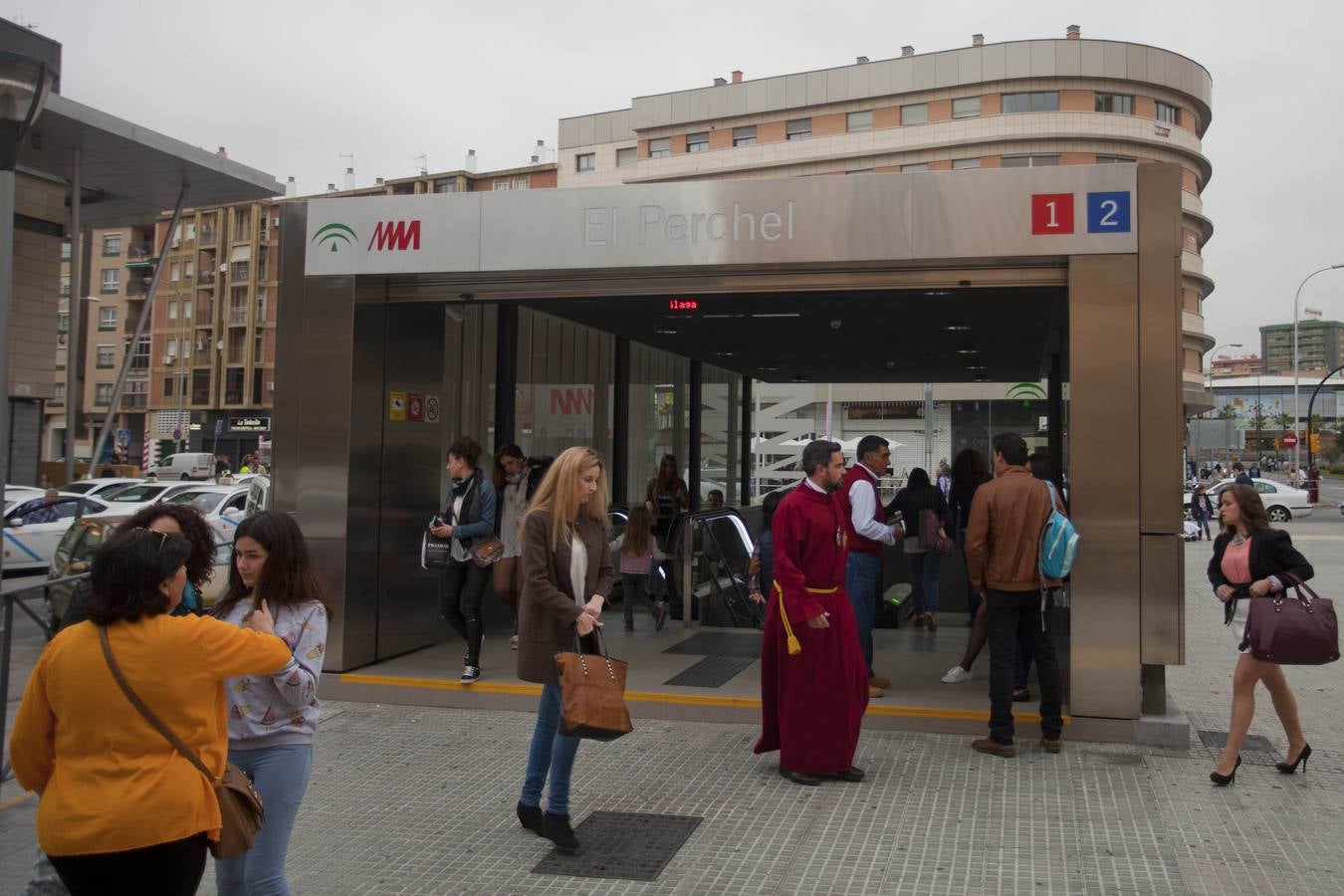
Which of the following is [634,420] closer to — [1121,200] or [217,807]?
[1121,200]

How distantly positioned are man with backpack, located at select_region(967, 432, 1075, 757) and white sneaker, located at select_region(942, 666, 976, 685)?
1.50 meters

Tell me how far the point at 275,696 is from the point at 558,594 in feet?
4.89

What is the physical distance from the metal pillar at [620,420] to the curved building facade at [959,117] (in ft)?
125

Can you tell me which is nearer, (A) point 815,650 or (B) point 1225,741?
(A) point 815,650

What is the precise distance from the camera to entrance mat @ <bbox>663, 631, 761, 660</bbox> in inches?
359

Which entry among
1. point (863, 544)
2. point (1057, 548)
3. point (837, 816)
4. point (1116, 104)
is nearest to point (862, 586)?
point (863, 544)

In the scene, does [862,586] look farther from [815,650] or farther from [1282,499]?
[1282,499]

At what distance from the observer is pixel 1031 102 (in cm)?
4875

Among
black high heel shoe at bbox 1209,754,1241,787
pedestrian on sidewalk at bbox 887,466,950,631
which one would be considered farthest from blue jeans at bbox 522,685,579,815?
pedestrian on sidewalk at bbox 887,466,950,631

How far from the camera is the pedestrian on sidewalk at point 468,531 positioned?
307 inches

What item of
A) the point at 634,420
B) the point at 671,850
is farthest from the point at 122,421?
the point at 671,850

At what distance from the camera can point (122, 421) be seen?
71875mm

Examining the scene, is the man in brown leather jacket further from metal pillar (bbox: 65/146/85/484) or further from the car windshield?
metal pillar (bbox: 65/146/85/484)

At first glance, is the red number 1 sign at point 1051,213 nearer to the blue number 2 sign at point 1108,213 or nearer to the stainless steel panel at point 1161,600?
the blue number 2 sign at point 1108,213
